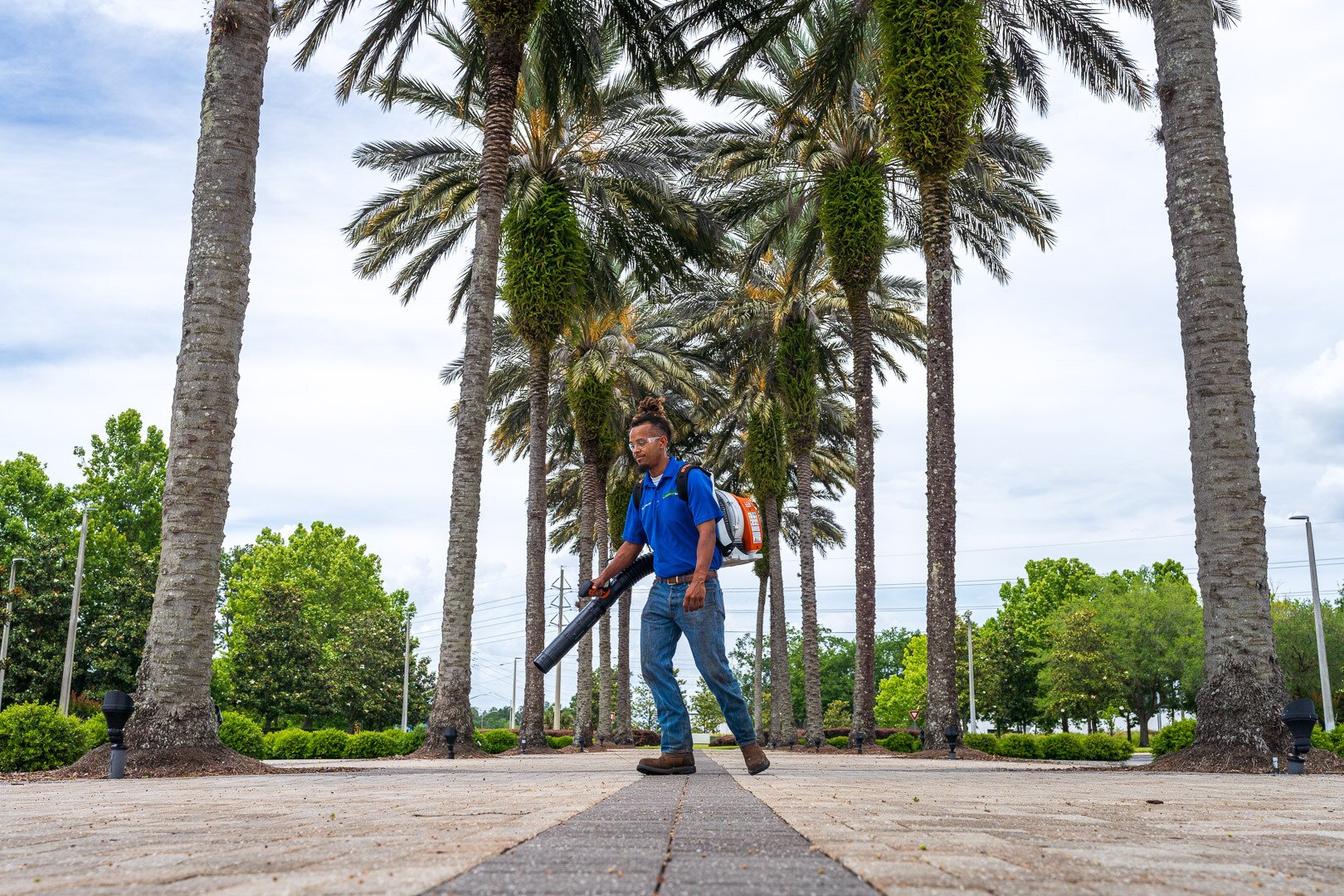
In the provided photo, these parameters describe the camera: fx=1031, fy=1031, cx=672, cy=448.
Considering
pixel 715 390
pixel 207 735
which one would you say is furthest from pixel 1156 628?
pixel 207 735

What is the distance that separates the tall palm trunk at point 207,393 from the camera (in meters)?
8.87

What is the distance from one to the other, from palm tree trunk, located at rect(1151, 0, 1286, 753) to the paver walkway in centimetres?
760

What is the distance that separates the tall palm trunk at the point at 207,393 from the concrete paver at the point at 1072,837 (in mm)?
5775

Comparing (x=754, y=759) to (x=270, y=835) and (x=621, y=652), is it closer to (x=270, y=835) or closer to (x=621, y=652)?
(x=270, y=835)

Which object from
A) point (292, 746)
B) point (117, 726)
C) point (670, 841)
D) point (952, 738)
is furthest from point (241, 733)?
point (670, 841)

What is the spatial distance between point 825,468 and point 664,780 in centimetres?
3172

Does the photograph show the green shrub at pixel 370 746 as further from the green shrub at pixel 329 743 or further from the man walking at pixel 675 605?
the man walking at pixel 675 605

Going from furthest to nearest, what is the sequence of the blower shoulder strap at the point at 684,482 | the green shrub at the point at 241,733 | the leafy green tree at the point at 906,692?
1. the leafy green tree at the point at 906,692
2. the green shrub at the point at 241,733
3. the blower shoulder strap at the point at 684,482

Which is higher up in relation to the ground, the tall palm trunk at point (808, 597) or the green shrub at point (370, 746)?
the tall palm trunk at point (808, 597)

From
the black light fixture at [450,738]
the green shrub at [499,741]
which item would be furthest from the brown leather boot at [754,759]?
the green shrub at [499,741]

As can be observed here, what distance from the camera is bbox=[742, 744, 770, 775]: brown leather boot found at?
666cm

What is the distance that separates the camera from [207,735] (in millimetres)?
8852

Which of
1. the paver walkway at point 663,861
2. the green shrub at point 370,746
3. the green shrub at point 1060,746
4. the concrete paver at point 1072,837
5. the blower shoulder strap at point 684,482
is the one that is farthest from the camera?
the green shrub at point 370,746

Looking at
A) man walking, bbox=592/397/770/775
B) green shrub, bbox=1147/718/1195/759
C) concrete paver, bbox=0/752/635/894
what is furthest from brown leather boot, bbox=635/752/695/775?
green shrub, bbox=1147/718/1195/759
